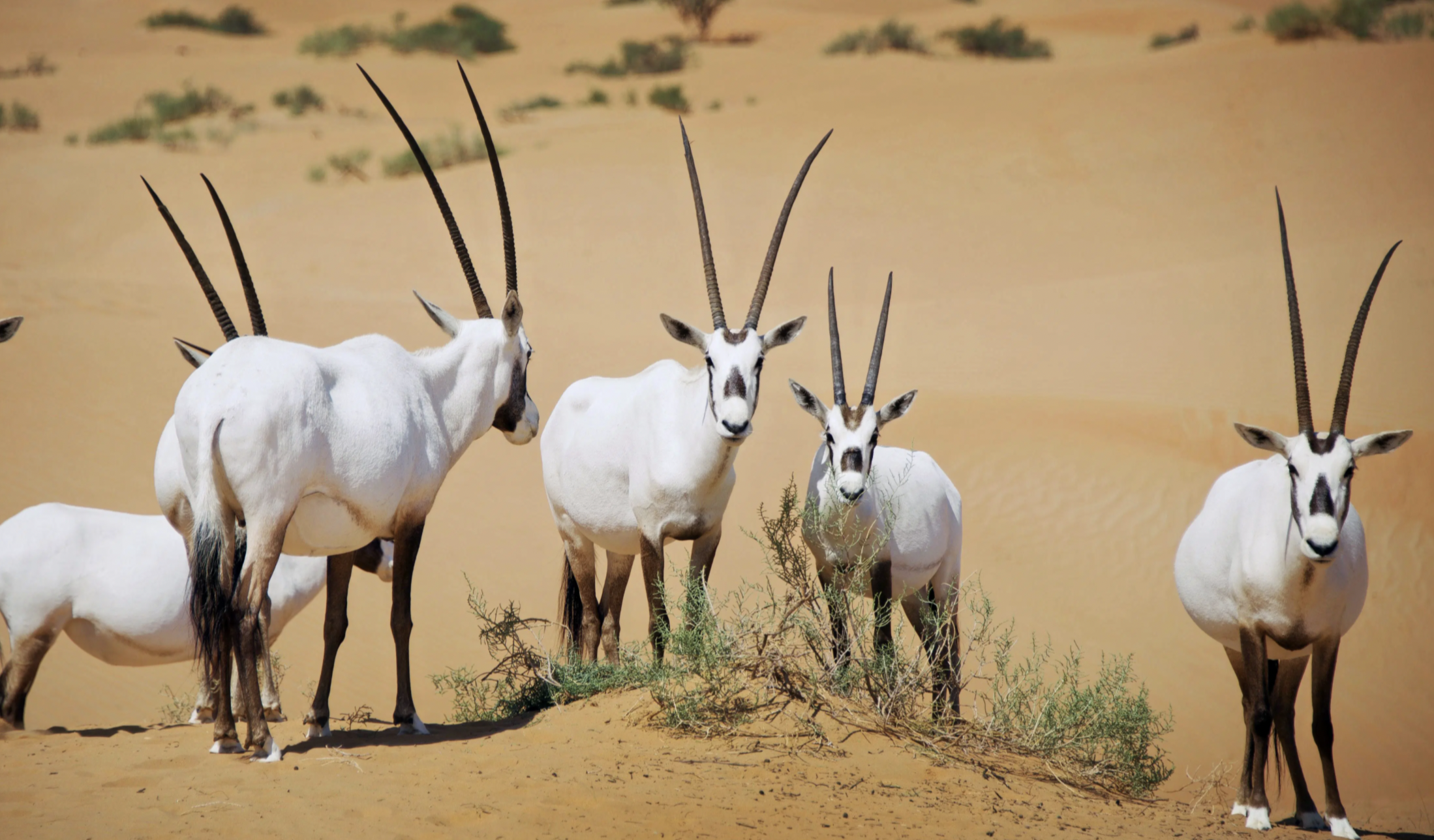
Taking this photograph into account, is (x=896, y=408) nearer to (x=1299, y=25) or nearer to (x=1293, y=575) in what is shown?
(x=1293, y=575)

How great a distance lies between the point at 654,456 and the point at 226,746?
2.57 metres

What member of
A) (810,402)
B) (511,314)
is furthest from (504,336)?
(810,402)

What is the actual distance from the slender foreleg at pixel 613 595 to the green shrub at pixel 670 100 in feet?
87.6

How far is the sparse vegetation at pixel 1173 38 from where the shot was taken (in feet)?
128

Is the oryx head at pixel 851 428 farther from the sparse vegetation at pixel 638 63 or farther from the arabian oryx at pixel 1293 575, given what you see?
the sparse vegetation at pixel 638 63

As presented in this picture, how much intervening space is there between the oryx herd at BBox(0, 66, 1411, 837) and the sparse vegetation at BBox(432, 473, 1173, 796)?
0.53 feet

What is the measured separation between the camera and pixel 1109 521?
12.6 m

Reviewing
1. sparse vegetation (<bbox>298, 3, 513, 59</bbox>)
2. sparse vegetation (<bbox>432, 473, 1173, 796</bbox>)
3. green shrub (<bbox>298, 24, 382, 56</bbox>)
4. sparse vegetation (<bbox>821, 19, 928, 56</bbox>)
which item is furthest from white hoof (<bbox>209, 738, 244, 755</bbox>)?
green shrub (<bbox>298, 24, 382, 56</bbox>)

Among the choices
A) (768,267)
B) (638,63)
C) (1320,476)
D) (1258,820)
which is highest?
(638,63)

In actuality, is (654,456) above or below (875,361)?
below

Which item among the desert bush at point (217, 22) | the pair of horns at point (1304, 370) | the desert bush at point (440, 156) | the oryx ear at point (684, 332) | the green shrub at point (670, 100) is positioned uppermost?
the desert bush at point (217, 22)

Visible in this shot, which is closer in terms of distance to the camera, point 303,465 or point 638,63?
point 303,465

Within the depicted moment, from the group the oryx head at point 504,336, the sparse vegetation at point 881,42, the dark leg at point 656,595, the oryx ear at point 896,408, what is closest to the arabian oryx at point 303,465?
the oryx head at point 504,336

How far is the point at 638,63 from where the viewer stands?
39656 mm
